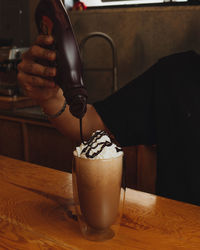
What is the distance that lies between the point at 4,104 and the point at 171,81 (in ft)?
5.95

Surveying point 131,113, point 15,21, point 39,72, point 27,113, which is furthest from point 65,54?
point 15,21

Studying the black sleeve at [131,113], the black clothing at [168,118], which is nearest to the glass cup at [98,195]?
the black clothing at [168,118]

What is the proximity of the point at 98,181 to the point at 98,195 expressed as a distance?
0.13 ft

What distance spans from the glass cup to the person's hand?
0.38 metres

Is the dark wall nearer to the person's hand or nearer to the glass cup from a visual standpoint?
the person's hand

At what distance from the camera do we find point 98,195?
820 millimetres

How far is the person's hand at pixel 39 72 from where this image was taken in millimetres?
1055

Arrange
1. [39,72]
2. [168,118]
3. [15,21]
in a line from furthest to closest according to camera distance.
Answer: [15,21]
[168,118]
[39,72]

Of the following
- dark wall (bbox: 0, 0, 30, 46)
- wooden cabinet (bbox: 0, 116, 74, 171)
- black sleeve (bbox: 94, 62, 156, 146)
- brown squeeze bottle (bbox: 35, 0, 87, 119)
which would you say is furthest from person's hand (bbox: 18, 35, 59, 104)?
dark wall (bbox: 0, 0, 30, 46)

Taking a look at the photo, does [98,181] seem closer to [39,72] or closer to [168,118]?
[39,72]

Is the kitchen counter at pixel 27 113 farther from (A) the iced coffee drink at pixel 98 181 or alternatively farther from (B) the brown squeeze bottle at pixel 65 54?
(A) the iced coffee drink at pixel 98 181

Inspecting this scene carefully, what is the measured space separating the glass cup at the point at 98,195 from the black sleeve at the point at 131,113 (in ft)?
2.20

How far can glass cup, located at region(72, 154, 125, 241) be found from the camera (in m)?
0.80

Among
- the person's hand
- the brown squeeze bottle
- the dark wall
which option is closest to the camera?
the brown squeeze bottle
